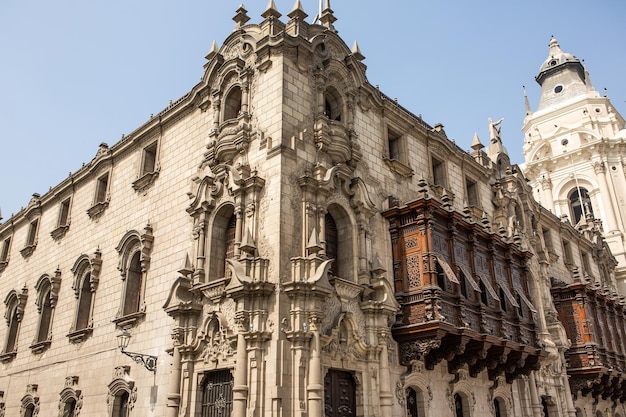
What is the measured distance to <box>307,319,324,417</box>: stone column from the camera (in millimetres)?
12203

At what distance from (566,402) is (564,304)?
4.35 meters

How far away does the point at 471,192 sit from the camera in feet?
74.2

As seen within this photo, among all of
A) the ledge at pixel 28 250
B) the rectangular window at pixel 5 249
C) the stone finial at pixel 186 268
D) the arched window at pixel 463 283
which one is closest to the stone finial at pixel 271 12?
the stone finial at pixel 186 268

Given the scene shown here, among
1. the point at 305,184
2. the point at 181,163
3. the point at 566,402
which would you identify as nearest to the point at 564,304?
the point at 566,402

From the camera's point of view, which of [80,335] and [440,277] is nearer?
[440,277]

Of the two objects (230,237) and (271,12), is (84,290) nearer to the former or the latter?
(230,237)

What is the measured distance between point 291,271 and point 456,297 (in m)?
5.27

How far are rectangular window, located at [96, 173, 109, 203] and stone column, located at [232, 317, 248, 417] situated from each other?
472 inches

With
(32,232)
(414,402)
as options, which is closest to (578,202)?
(414,402)

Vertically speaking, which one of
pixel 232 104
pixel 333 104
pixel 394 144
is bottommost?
pixel 394 144

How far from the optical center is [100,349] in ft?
60.4

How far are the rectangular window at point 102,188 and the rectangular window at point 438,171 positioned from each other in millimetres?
12875

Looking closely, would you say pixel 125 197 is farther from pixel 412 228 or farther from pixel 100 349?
pixel 412 228

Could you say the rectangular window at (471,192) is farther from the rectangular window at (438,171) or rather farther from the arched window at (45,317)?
the arched window at (45,317)
